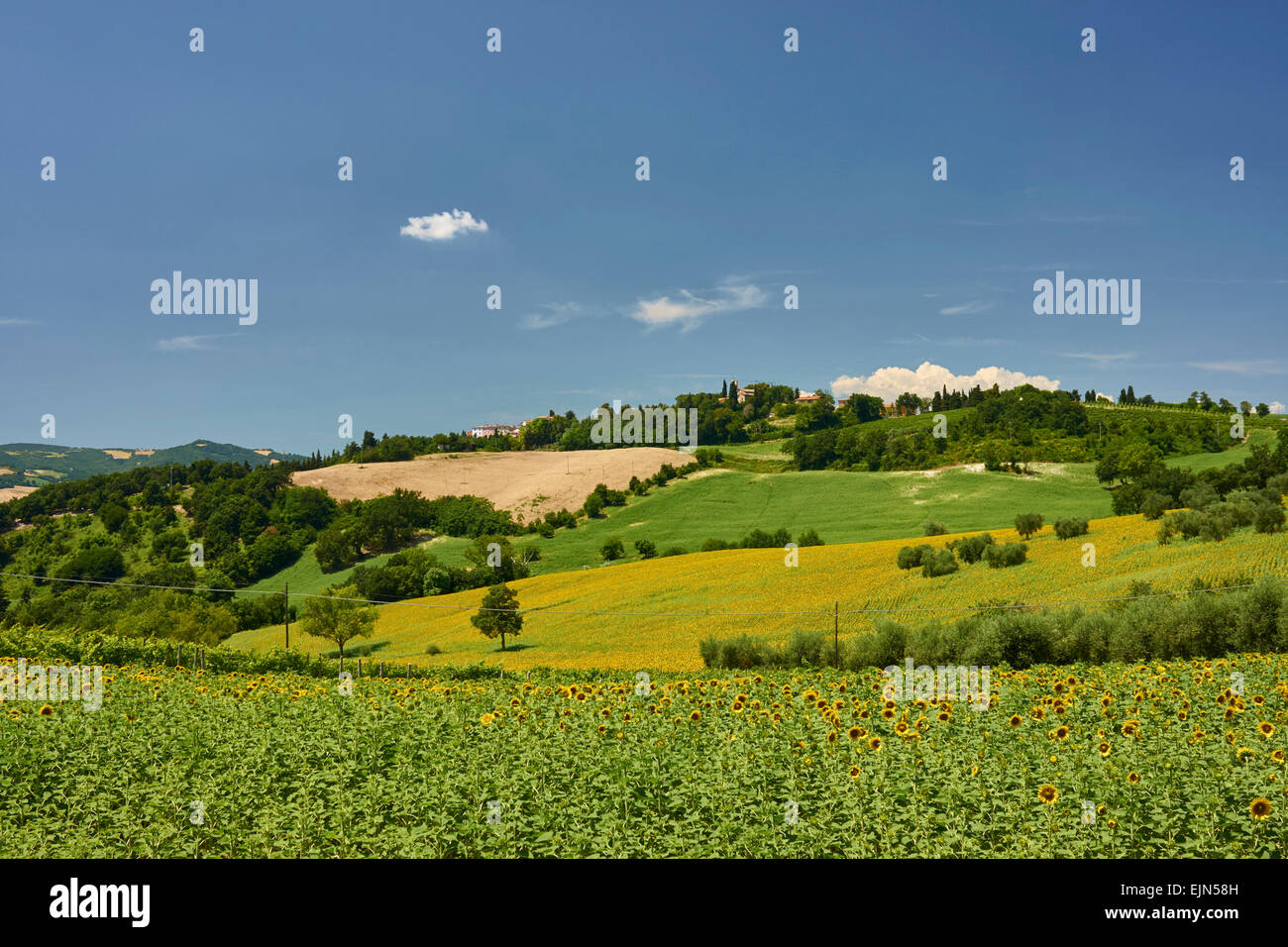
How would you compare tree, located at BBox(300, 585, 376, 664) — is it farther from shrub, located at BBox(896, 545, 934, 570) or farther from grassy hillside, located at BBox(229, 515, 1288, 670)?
shrub, located at BBox(896, 545, 934, 570)

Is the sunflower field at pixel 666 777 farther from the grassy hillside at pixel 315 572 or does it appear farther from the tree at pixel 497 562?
the grassy hillside at pixel 315 572

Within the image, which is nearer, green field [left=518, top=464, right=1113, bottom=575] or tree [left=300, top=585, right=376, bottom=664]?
tree [left=300, top=585, right=376, bottom=664]

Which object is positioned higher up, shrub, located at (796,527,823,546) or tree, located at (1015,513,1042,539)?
tree, located at (1015,513,1042,539)

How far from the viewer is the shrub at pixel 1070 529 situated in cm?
4725

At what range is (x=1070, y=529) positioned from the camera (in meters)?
47.3

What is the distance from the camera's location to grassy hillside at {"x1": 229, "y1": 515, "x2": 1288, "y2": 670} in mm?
33562

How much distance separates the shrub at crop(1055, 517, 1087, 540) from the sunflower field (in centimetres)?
4023

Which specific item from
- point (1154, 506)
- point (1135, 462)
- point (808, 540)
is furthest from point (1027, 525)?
point (1135, 462)

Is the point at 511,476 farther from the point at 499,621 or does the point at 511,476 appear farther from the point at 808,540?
the point at 499,621

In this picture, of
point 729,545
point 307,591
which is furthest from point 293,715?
point 307,591

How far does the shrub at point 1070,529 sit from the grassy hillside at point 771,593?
1.05 metres

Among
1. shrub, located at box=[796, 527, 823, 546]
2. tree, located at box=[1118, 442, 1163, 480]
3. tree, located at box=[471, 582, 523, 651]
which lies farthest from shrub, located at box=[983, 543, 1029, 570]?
tree, located at box=[1118, 442, 1163, 480]

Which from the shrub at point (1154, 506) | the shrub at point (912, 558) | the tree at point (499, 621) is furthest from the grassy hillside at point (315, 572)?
the shrub at point (1154, 506)
